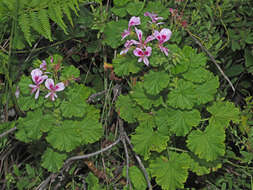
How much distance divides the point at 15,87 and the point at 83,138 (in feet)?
2.25

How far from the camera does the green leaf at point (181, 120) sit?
6.60 ft

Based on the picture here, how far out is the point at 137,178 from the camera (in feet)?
7.24

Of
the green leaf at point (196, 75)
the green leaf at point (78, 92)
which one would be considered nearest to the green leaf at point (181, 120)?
the green leaf at point (196, 75)

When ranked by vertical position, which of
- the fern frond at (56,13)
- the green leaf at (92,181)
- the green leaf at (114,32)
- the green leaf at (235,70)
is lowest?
the green leaf at (92,181)

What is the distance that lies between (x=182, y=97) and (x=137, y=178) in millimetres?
677

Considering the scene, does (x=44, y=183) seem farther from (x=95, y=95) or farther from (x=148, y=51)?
(x=148, y=51)

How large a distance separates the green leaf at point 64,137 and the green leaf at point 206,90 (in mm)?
831

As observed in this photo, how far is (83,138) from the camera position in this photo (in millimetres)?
2102

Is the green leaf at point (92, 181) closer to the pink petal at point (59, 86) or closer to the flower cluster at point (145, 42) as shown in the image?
the pink petal at point (59, 86)

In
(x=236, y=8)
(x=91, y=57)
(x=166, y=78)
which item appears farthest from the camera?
(x=91, y=57)

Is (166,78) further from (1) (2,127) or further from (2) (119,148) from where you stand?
(1) (2,127)

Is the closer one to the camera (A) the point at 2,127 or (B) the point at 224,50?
(A) the point at 2,127

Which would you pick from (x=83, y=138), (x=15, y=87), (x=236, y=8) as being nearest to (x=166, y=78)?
(x=83, y=138)

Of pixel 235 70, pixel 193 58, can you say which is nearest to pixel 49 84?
pixel 193 58
